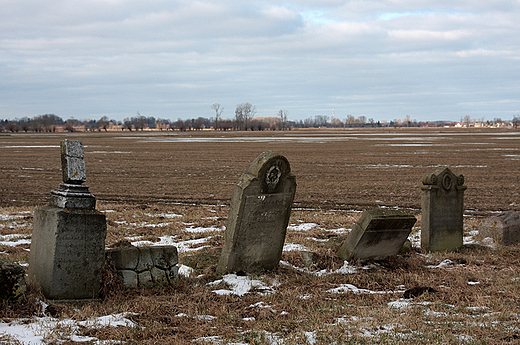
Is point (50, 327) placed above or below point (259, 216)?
below

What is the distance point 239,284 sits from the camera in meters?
7.49

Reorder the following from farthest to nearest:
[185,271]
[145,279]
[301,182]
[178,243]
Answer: [301,182] → [178,243] → [185,271] → [145,279]

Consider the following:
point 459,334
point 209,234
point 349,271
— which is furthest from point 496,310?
point 209,234

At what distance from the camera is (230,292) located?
23.2ft

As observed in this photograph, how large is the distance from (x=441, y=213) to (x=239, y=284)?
17.3 ft

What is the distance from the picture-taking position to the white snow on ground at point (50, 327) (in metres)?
4.76

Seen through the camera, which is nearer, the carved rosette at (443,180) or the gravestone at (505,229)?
the carved rosette at (443,180)

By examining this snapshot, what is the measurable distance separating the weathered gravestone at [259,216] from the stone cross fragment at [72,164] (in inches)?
98.4

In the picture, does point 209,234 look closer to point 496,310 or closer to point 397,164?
point 496,310

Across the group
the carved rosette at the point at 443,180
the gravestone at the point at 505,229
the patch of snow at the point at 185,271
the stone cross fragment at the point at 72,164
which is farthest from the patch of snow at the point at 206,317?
the gravestone at the point at 505,229

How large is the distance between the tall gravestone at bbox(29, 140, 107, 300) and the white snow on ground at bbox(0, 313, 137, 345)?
85 cm

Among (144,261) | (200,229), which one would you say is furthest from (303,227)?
(144,261)

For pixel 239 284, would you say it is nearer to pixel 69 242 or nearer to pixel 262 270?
pixel 262 270

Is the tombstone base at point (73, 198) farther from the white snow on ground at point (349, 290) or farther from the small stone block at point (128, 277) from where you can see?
the white snow on ground at point (349, 290)
